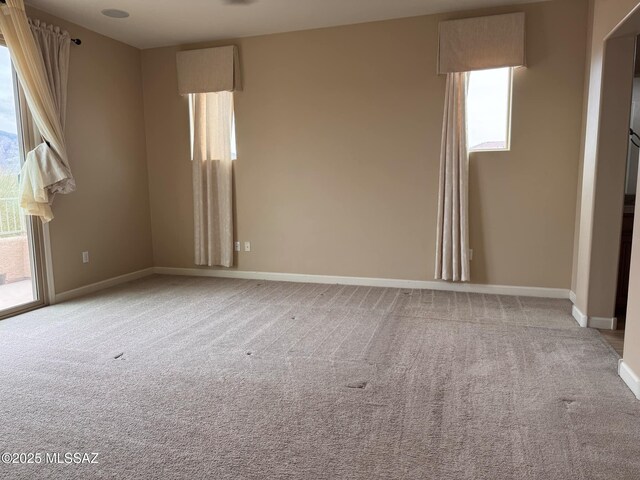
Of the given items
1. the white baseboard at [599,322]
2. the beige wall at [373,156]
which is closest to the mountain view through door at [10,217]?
the beige wall at [373,156]

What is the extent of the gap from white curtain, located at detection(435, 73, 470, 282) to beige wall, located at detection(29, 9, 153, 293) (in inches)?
142

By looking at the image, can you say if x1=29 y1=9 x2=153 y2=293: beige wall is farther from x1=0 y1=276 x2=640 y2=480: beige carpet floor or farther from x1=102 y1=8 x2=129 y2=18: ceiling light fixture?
x1=0 y1=276 x2=640 y2=480: beige carpet floor

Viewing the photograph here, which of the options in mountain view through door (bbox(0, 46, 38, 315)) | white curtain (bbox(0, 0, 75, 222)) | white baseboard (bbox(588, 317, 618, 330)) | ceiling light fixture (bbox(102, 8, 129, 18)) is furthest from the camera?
ceiling light fixture (bbox(102, 8, 129, 18))

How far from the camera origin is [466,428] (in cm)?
193

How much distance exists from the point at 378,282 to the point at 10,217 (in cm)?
356

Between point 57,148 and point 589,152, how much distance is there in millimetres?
4526

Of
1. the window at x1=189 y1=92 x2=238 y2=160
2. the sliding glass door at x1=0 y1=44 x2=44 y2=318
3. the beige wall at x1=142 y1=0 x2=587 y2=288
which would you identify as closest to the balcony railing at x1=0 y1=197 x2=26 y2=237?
the sliding glass door at x1=0 y1=44 x2=44 y2=318

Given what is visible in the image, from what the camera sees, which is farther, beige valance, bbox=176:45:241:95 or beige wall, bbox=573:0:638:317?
beige valance, bbox=176:45:241:95

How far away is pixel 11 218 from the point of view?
3730mm

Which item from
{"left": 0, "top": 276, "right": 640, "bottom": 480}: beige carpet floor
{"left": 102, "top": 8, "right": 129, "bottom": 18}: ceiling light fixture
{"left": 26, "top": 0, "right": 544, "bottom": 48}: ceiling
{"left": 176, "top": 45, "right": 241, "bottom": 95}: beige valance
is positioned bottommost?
{"left": 0, "top": 276, "right": 640, "bottom": 480}: beige carpet floor

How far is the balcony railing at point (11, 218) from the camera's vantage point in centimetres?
366

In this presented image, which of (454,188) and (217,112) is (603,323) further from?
(217,112)

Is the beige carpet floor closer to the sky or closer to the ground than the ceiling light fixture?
closer to the ground

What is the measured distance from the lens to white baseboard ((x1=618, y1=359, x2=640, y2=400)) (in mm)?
2209
